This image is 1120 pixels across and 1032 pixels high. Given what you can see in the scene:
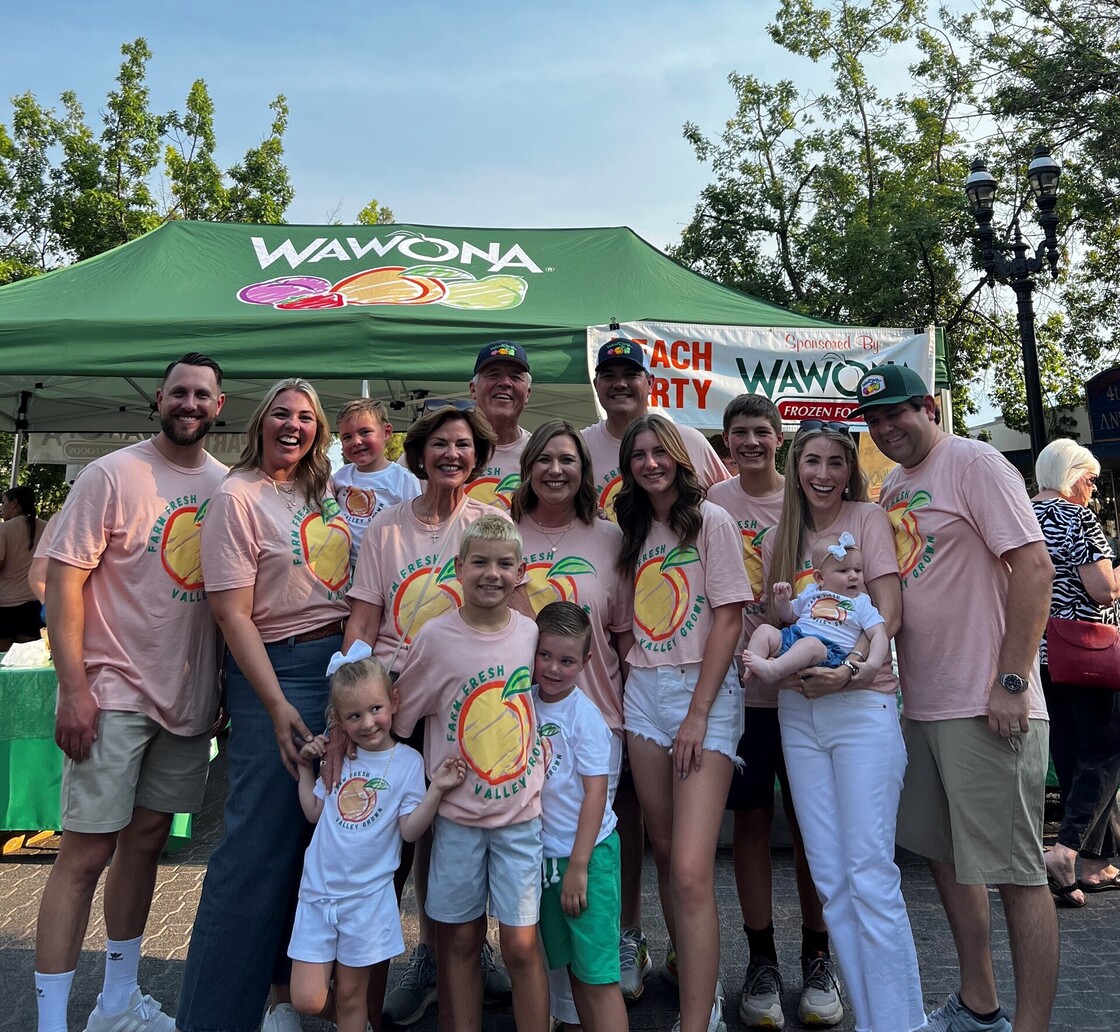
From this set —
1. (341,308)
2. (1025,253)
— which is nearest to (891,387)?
(341,308)

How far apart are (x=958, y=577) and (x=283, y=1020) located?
252cm

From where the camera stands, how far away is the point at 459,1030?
8.09 ft

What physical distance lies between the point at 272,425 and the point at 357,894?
1449 millimetres

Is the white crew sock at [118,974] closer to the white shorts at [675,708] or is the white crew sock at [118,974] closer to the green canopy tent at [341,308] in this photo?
the white shorts at [675,708]

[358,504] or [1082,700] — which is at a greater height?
[358,504]

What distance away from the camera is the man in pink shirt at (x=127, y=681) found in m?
2.74

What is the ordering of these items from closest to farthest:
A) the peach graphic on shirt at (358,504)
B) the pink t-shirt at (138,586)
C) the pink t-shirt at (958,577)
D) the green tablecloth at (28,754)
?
the pink t-shirt at (958,577) < the pink t-shirt at (138,586) < the peach graphic on shirt at (358,504) < the green tablecloth at (28,754)

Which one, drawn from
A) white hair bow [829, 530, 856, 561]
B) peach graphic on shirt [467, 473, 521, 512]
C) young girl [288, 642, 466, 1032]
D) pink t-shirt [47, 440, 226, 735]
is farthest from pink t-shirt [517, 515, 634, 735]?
pink t-shirt [47, 440, 226, 735]

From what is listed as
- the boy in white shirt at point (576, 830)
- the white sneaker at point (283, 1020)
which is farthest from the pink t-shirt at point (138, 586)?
the boy in white shirt at point (576, 830)

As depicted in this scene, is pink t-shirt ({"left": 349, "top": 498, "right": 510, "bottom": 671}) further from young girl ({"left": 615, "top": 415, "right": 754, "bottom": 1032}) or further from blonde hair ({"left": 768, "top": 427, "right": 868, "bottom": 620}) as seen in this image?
blonde hair ({"left": 768, "top": 427, "right": 868, "bottom": 620})

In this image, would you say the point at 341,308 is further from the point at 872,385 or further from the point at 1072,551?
the point at 1072,551

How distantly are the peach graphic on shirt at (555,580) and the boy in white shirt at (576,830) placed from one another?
0.13 metres

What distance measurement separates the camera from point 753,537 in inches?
126

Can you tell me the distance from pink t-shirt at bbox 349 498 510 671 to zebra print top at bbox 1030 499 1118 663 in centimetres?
298
